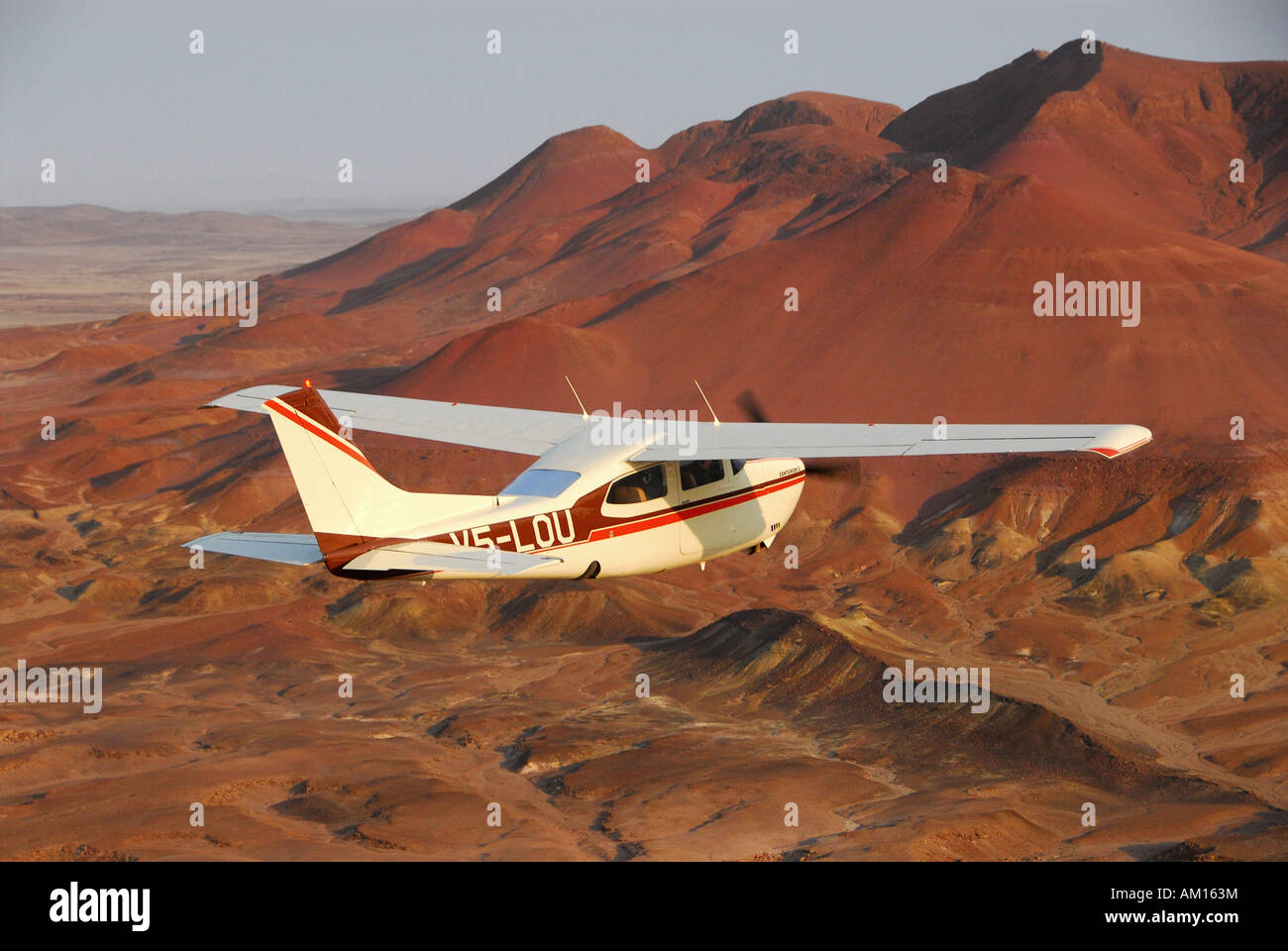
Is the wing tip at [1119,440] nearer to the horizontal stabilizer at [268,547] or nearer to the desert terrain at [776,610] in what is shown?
the desert terrain at [776,610]

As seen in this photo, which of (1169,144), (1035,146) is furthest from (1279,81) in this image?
(1035,146)

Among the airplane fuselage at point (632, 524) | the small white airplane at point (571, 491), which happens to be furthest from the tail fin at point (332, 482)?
the airplane fuselage at point (632, 524)

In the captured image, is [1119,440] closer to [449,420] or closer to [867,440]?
[867,440]

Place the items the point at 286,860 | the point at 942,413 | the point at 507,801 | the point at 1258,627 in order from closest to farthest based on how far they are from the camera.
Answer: the point at 286,860 < the point at 507,801 < the point at 1258,627 < the point at 942,413

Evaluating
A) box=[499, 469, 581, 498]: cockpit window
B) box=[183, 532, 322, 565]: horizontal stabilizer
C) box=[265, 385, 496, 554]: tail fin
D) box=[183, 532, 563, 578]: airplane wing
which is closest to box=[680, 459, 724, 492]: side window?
box=[499, 469, 581, 498]: cockpit window

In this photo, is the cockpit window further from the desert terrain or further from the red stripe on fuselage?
the desert terrain

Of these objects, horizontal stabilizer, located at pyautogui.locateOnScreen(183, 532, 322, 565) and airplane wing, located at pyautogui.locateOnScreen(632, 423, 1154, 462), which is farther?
airplane wing, located at pyautogui.locateOnScreen(632, 423, 1154, 462)

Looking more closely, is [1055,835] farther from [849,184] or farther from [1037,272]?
[849,184]

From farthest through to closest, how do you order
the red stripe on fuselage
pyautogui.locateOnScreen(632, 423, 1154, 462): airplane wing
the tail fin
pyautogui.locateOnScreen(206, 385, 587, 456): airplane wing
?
1. pyautogui.locateOnScreen(206, 385, 587, 456): airplane wing
2. pyautogui.locateOnScreen(632, 423, 1154, 462): airplane wing
3. the red stripe on fuselage
4. the tail fin
